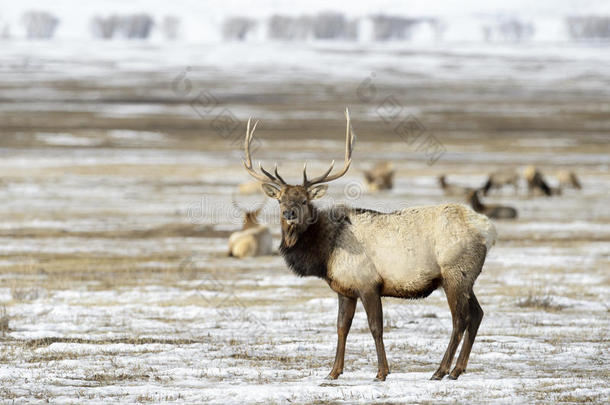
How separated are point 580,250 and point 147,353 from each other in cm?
1202

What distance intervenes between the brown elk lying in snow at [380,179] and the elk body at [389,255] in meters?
22.3

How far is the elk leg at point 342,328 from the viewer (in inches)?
383

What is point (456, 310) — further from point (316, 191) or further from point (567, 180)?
point (567, 180)

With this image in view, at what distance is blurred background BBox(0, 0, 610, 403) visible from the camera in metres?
10.1

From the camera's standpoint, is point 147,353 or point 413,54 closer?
point 147,353

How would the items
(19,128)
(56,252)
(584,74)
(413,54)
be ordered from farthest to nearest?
1. (413,54)
2. (584,74)
3. (19,128)
4. (56,252)

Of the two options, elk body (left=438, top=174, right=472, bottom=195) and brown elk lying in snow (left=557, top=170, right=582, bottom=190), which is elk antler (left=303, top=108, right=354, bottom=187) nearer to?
elk body (left=438, top=174, right=472, bottom=195)

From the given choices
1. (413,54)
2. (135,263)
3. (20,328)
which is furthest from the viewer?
(413,54)

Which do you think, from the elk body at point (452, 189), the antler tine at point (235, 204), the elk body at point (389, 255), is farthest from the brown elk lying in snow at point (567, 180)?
the elk body at point (389, 255)

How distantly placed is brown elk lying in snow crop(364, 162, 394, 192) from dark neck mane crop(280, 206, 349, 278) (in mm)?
22246

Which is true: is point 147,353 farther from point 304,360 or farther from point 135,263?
point 135,263

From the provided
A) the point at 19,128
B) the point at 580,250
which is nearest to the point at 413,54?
the point at 19,128

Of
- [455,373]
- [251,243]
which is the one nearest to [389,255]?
[455,373]

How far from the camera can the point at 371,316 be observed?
977 centimetres
